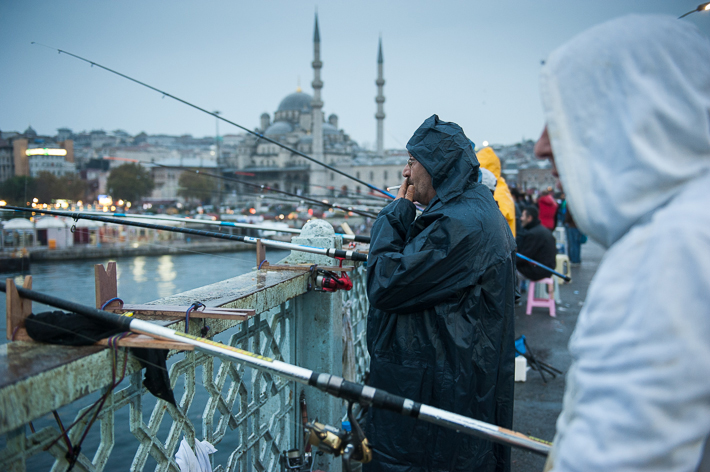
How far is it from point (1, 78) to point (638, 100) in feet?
9.96

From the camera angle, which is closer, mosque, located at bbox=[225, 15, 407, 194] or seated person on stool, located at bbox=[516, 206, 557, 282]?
seated person on stool, located at bbox=[516, 206, 557, 282]

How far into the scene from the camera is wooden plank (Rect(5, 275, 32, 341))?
4.41 ft

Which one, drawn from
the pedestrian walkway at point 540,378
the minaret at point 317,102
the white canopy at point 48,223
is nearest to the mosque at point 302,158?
the minaret at point 317,102

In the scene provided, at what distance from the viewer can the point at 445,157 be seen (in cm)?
210

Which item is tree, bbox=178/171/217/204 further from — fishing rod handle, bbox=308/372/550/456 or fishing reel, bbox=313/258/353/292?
fishing rod handle, bbox=308/372/550/456

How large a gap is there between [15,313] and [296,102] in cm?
9907

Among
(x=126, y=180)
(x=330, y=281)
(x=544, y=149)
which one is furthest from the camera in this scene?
(x=126, y=180)

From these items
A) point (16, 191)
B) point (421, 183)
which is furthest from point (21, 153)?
point (421, 183)

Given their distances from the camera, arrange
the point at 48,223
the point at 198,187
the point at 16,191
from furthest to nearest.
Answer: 1. the point at 198,187
2. the point at 48,223
3. the point at 16,191

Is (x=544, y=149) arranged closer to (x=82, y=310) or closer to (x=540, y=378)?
(x=82, y=310)

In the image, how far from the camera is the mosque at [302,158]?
3142 inches

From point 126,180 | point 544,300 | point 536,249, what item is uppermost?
point 126,180

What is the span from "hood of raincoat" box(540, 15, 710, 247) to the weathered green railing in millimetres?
1225

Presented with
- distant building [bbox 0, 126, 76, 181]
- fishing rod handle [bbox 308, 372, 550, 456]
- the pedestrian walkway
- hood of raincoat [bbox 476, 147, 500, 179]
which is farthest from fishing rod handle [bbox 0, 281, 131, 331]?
hood of raincoat [bbox 476, 147, 500, 179]
